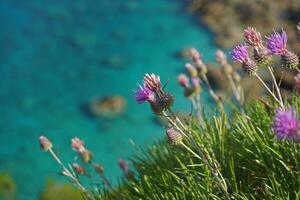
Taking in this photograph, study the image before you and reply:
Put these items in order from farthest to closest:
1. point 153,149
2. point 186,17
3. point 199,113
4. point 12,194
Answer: point 186,17 < point 12,194 < point 199,113 < point 153,149

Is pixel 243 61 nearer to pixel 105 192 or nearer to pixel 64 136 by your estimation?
pixel 105 192

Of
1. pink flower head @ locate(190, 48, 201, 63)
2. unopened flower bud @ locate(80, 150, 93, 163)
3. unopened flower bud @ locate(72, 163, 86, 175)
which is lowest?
unopened flower bud @ locate(72, 163, 86, 175)

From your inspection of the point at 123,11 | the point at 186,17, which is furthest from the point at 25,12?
the point at 186,17

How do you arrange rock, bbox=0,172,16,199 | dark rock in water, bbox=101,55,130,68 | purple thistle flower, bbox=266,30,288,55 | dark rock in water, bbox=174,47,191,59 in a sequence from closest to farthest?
purple thistle flower, bbox=266,30,288,55, rock, bbox=0,172,16,199, dark rock in water, bbox=174,47,191,59, dark rock in water, bbox=101,55,130,68

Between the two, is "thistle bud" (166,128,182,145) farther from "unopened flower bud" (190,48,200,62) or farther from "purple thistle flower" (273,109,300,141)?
"unopened flower bud" (190,48,200,62)

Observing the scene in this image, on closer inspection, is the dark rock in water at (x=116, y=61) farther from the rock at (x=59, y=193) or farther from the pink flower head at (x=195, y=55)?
the pink flower head at (x=195, y=55)

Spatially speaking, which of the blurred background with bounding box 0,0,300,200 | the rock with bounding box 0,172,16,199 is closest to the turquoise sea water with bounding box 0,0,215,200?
the blurred background with bounding box 0,0,300,200
